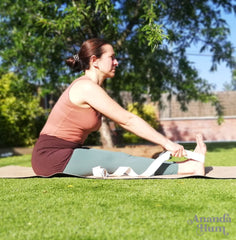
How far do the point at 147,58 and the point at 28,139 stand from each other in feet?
15.3

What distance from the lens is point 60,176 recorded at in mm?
3670

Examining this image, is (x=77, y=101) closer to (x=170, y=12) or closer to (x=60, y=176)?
(x=60, y=176)

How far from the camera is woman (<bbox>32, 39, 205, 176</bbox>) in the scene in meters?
3.41

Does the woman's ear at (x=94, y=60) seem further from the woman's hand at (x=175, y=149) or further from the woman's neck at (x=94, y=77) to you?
the woman's hand at (x=175, y=149)

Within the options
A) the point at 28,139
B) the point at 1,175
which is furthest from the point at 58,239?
the point at 28,139

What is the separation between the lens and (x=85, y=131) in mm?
3658

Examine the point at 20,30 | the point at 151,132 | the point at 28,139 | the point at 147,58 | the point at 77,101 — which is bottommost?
the point at 28,139

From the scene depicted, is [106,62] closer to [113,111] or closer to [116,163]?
[113,111]

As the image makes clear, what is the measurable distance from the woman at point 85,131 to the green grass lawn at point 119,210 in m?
0.33

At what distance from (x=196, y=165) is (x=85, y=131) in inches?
45.6

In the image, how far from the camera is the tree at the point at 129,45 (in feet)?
25.8

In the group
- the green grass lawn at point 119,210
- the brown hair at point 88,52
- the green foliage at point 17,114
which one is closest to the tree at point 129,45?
the green foliage at point 17,114

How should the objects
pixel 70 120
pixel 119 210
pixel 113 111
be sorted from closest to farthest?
pixel 119 210, pixel 113 111, pixel 70 120

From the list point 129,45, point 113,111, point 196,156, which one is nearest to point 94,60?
point 113,111
